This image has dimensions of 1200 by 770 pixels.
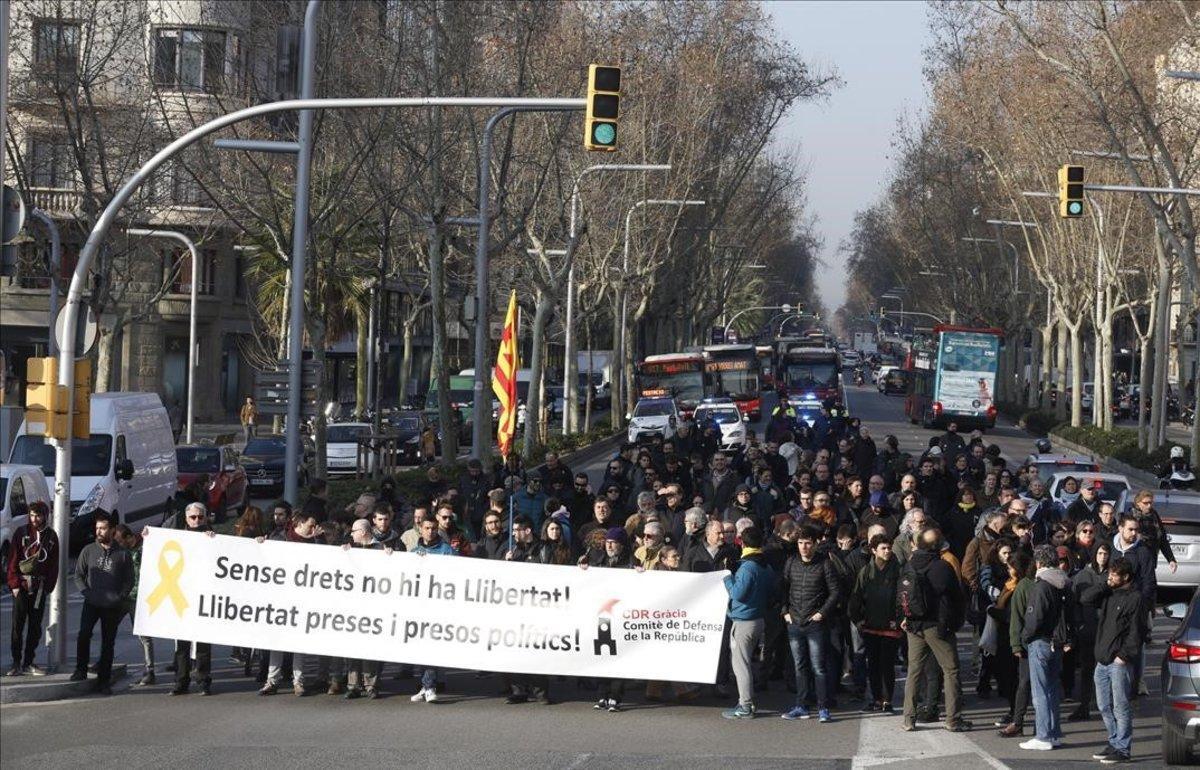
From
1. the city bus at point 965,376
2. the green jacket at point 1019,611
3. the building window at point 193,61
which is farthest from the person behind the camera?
the city bus at point 965,376

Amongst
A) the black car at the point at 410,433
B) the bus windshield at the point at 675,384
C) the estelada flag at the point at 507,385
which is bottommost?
the black car at the point at 410,433

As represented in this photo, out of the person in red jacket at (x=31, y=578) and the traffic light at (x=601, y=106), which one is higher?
the traffic light at (x=601, y=106)

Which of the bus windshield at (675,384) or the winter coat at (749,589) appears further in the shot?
the bus windshield at (675,384)

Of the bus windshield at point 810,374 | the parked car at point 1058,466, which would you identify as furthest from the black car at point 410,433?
the bus windshield at point 810,374

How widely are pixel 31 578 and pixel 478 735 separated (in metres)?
4.37

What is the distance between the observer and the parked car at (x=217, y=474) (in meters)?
31.7

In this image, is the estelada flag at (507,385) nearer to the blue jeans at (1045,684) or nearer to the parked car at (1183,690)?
the blue jeans at (1045,684)

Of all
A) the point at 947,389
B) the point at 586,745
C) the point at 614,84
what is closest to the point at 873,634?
the point at 586,745

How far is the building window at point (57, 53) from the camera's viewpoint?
1254 inches

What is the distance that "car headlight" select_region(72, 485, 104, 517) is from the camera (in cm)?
2519

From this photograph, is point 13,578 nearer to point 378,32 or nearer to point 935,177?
point 378,32

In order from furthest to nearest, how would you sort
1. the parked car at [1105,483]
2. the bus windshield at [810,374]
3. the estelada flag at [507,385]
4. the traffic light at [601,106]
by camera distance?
the bus windshield at [810,374], the estelada flag at [507,385], the parked car at [1105,483], the traffic light at [601,106]

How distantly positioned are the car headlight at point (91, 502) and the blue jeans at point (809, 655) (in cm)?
1359

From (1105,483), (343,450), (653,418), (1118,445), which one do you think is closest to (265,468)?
(343,450)
